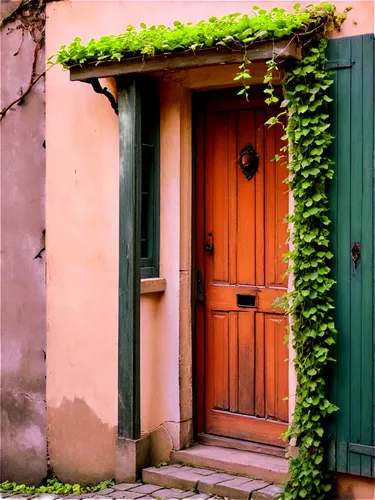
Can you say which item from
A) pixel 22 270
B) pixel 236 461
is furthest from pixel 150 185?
pixel 236 461

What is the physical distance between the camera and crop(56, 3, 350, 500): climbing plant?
5.47m

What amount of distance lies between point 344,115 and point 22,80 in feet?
10.8

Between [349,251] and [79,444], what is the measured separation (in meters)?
2.99

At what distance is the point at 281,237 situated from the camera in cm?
623

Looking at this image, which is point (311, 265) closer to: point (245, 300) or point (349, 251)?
point (349, 251)

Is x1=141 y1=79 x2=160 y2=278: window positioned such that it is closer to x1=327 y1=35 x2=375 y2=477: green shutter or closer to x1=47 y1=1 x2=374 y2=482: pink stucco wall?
x1=47 y1=1 x2=374 y2=482: pink stucco wall

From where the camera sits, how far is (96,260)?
6.89 m

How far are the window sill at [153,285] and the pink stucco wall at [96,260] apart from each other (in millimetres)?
68

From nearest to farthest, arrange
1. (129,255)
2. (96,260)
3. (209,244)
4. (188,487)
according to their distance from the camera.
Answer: (188,487)
(129,255)
(209,244)
(96,260)

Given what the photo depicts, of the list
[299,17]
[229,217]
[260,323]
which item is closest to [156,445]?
[260,323]

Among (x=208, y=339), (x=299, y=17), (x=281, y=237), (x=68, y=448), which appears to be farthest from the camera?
(x=68, y=448)

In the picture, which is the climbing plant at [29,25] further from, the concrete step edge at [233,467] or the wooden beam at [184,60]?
the concrete step edge at [233,467]

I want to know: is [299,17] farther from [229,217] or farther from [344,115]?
[229,217]

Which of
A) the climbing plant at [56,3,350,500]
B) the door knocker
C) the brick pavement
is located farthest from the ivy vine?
the door knocker
